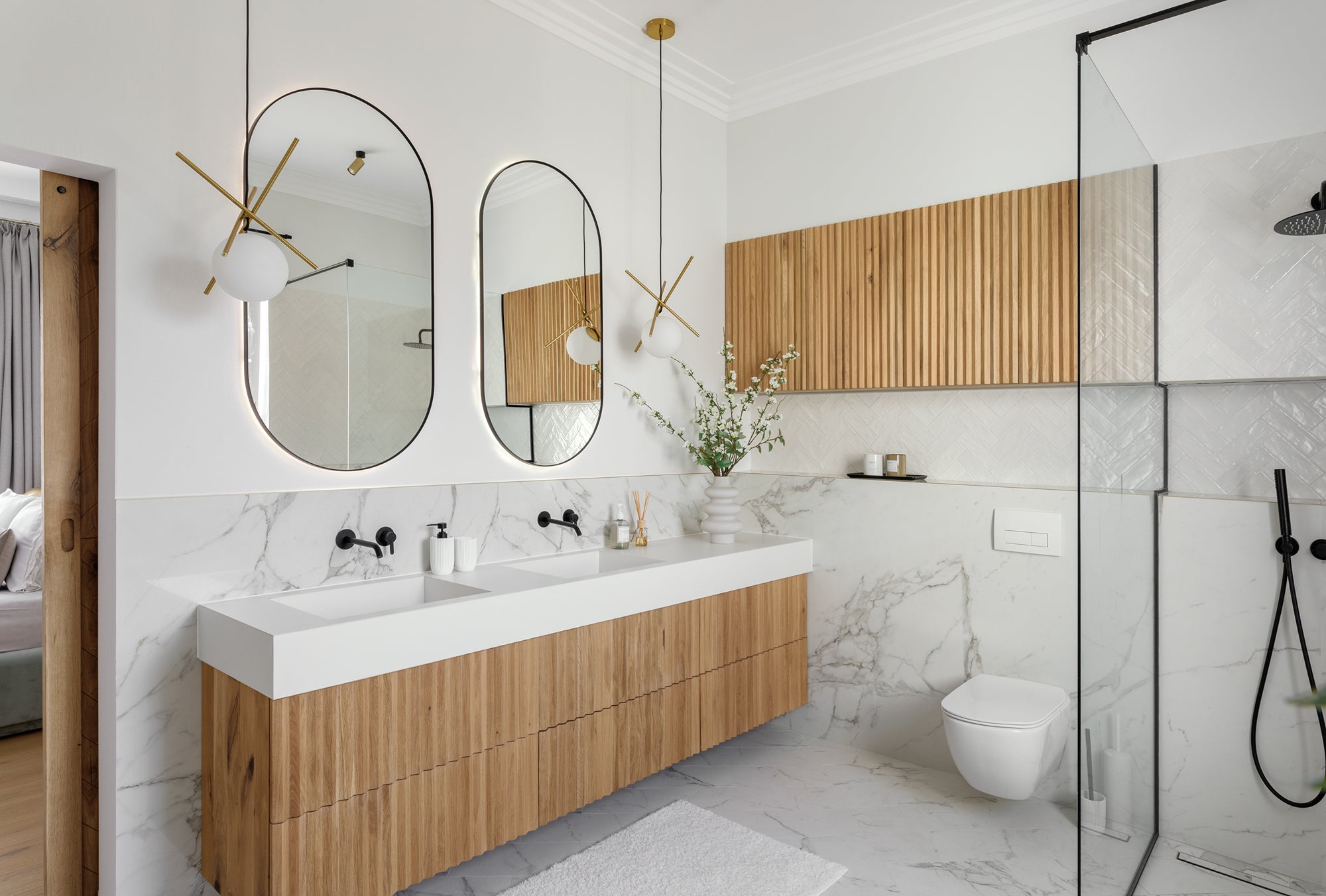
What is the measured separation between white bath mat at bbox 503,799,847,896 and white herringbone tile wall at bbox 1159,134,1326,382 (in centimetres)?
172

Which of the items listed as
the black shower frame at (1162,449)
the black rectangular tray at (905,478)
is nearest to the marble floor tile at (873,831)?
the black shower frame at (1162,449)

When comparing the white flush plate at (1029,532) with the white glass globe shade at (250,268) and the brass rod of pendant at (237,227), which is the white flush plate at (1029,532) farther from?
the brass rod of pendant at (237,227)

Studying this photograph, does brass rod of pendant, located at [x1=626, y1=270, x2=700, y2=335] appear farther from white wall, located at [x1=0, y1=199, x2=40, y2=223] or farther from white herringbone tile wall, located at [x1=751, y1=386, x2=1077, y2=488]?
white wall, located at [x1=0, y1=199, x2=40, y2=223]

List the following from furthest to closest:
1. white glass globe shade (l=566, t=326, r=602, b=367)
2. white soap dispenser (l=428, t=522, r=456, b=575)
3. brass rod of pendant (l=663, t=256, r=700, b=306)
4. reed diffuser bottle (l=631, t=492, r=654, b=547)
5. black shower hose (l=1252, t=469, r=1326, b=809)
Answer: brass rod of pendant (l=663, t=256, r=700, b=306), reed diffuser bottle (l=631, t=492, r=654, b=547), white glass globe shade (l=566, t=326, r=602, b=367), white soap dispenser (l=428, t=522, r=456, b=575), black shower hose (l=1252, t=469, r=1326, b=809)

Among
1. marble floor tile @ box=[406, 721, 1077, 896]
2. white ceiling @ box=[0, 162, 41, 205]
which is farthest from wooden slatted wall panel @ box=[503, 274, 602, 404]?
white ceiling @ box=[0, 162, 41, 205]

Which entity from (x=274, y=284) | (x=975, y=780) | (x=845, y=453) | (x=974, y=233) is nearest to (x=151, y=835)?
(x=274, y=284)

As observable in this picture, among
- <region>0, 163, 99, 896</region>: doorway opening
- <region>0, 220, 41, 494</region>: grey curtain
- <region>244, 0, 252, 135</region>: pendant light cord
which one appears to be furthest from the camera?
<region>0, 220, 41, 494</region>: grey curtain

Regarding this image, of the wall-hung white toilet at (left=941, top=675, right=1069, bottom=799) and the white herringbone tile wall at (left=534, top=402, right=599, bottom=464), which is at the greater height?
the white herringbone tile wall at (left=534, top=402, right=599, bottom=464)

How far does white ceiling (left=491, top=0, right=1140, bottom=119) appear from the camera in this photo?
288 centimetres

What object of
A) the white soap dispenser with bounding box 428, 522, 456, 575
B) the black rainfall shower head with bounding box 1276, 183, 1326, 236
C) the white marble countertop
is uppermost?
the black rainfall shower head with bounding box 1276, 183, 1326, 236

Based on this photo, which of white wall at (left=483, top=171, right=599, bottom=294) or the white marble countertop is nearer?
the white marble countertop

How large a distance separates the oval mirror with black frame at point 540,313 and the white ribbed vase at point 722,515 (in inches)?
23.1

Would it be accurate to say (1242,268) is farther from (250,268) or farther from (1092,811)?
(250,268)

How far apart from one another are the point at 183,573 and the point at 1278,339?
264cm
